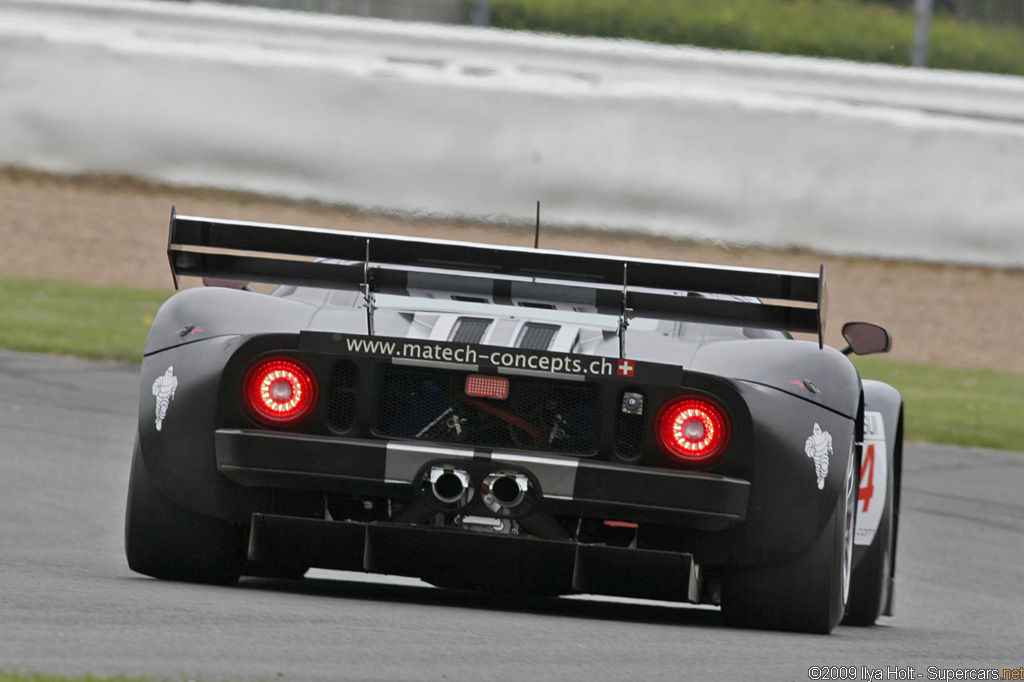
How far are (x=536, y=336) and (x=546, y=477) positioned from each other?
354 mm

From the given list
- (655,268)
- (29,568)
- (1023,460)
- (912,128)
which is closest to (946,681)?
(655,268)

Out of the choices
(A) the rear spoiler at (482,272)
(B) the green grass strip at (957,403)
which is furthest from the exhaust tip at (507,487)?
(B) the green grass strip at (957,403)

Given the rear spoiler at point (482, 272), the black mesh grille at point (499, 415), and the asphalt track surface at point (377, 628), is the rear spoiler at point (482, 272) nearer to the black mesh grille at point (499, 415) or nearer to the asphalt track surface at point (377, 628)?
the black mesh grille at point (499, 415)

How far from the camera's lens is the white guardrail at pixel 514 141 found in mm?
20469

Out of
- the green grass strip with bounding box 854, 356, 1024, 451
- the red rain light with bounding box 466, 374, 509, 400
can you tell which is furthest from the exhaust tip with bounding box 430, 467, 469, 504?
the green grass strip with bounding box 854, 356, 1024, 451

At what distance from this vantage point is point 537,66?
2250cm

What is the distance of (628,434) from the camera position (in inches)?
157

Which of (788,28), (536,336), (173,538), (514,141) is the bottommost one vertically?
(173,538)

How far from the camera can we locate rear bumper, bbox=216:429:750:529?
3.90 metres

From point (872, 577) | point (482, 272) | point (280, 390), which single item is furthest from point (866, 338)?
point (280, 390)

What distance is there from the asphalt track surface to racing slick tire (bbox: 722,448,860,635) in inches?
2.0

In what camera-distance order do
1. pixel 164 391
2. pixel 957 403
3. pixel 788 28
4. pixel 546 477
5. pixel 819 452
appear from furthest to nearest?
pixel 788 28 < pixel 957 403 < pixel 164 391 < pixel 819 452 < pixel 546 477

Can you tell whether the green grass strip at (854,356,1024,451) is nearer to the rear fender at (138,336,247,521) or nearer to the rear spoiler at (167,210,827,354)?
the rear spoiler at (167,210,827,354)

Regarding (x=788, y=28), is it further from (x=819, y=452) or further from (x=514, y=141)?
(x=819, y=452)
